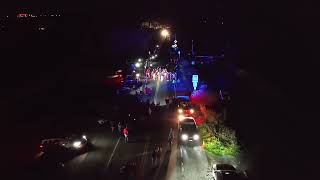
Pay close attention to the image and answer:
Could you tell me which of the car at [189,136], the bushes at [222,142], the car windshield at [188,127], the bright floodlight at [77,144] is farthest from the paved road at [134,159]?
the car windshield at [188,127]

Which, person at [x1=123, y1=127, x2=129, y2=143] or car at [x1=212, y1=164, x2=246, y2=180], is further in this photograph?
person at [x1=123, y1=127, x2=129, y2=143]

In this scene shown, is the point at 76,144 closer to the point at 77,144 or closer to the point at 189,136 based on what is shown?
the point at 77,144

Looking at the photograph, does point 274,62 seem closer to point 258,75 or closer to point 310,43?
point 258,75

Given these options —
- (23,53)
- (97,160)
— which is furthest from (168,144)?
(23,53)

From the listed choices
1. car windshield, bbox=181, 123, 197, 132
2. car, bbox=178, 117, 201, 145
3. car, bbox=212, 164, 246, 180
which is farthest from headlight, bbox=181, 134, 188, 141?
car, bbox=212, 164, 246, 180

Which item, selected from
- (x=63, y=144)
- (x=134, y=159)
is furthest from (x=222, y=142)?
(x=63, y=144)

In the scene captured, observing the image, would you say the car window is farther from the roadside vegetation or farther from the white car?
the white car
